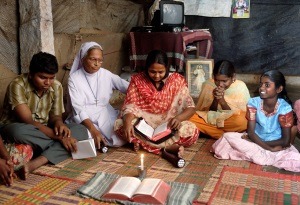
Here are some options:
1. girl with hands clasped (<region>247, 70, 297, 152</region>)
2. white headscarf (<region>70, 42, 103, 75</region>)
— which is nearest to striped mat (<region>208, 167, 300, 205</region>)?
girl with hands clasped (<region>247, 70, 297, 152</region>)

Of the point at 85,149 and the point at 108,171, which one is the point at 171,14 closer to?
the point at 85,149

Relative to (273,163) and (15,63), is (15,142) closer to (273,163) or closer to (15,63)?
(15,63)

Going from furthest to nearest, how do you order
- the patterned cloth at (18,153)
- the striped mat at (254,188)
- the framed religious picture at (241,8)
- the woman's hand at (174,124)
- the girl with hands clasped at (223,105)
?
the framed religious picture at (241,8) → the girl with hands clasped at (223,105) → the woman's hand at (174,124) → the patterned cloth at (18,153) → the striped mat at (254,188)

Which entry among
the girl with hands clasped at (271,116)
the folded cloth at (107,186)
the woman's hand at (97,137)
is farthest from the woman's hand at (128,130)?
the girl with hands clasped at (271,116)

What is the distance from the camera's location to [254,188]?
8.23ft

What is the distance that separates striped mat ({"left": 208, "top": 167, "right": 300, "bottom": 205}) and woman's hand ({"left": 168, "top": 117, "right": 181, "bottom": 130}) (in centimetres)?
60

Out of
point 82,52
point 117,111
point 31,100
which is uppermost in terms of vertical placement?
point 82,52

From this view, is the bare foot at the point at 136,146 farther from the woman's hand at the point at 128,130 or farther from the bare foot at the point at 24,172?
the bare foot at the point at 24,172

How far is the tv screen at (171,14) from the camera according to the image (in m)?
5.52

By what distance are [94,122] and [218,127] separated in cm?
130

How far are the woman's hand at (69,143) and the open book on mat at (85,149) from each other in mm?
36

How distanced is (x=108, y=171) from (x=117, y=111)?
1.13m

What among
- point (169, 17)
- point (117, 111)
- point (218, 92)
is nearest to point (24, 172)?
point (117, 111)

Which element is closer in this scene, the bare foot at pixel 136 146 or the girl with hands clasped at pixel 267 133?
the girl with hands clasped at pixel 267 133
